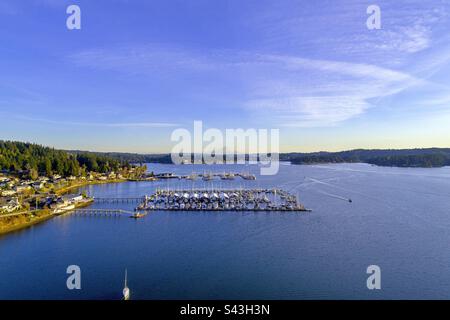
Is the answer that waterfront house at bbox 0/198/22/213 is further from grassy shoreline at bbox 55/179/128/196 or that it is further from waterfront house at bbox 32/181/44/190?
waterfront house at bbox 32/181/44/190

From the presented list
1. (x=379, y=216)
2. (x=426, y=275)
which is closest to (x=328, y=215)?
(x=379, y=216)

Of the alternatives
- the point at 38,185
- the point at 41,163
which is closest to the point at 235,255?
the point at 38,185

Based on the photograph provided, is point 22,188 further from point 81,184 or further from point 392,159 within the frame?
point 392,159

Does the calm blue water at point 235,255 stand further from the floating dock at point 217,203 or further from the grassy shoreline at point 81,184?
the grassy shoreline at point 81,184

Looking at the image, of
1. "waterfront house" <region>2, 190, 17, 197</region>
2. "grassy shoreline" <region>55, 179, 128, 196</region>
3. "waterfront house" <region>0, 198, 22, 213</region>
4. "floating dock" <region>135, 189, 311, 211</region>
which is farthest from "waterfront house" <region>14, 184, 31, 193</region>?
"floating dock" <region>135, 189, 311, 211</region>

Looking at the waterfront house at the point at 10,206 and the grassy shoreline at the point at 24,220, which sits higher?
the waterfront house at the point at 10,206

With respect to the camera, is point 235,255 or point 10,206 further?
point 10,206

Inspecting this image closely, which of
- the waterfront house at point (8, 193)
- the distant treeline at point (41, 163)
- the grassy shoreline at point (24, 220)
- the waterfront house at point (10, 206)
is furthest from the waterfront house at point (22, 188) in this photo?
the grassy shoreline at point (24, 220)
